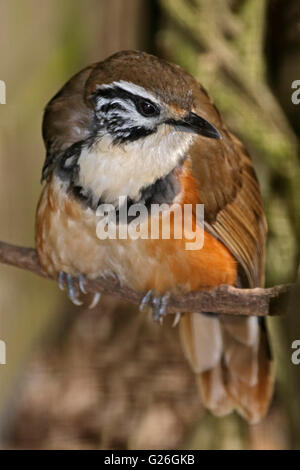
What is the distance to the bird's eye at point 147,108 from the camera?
815mm

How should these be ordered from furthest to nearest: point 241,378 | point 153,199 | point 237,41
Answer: point 241,378, point 237,41, point 153,199

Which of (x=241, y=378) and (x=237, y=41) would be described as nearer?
(x=237, y=41)

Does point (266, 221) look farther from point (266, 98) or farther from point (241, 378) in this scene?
point (241, 378)

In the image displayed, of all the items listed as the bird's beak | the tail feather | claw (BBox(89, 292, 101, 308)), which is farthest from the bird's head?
the tail feather

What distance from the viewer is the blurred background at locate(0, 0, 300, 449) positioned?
1002mm

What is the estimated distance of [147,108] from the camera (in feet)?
2.69

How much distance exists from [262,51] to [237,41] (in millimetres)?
43

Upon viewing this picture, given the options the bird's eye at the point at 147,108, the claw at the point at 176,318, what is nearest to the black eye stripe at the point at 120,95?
the bird's eye at the point at 147,108

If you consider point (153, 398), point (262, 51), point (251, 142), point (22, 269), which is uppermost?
point (262, 51)

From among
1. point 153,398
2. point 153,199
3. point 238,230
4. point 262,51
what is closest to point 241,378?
point 153,398

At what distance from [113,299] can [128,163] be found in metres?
0.32

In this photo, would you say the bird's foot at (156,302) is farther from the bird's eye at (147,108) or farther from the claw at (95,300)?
the bird's eye at (147,108)

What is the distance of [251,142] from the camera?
1028mm

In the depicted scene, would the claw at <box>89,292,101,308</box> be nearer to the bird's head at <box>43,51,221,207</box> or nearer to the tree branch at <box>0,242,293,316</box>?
the tree branch at <box>0,242,293,316</box>
